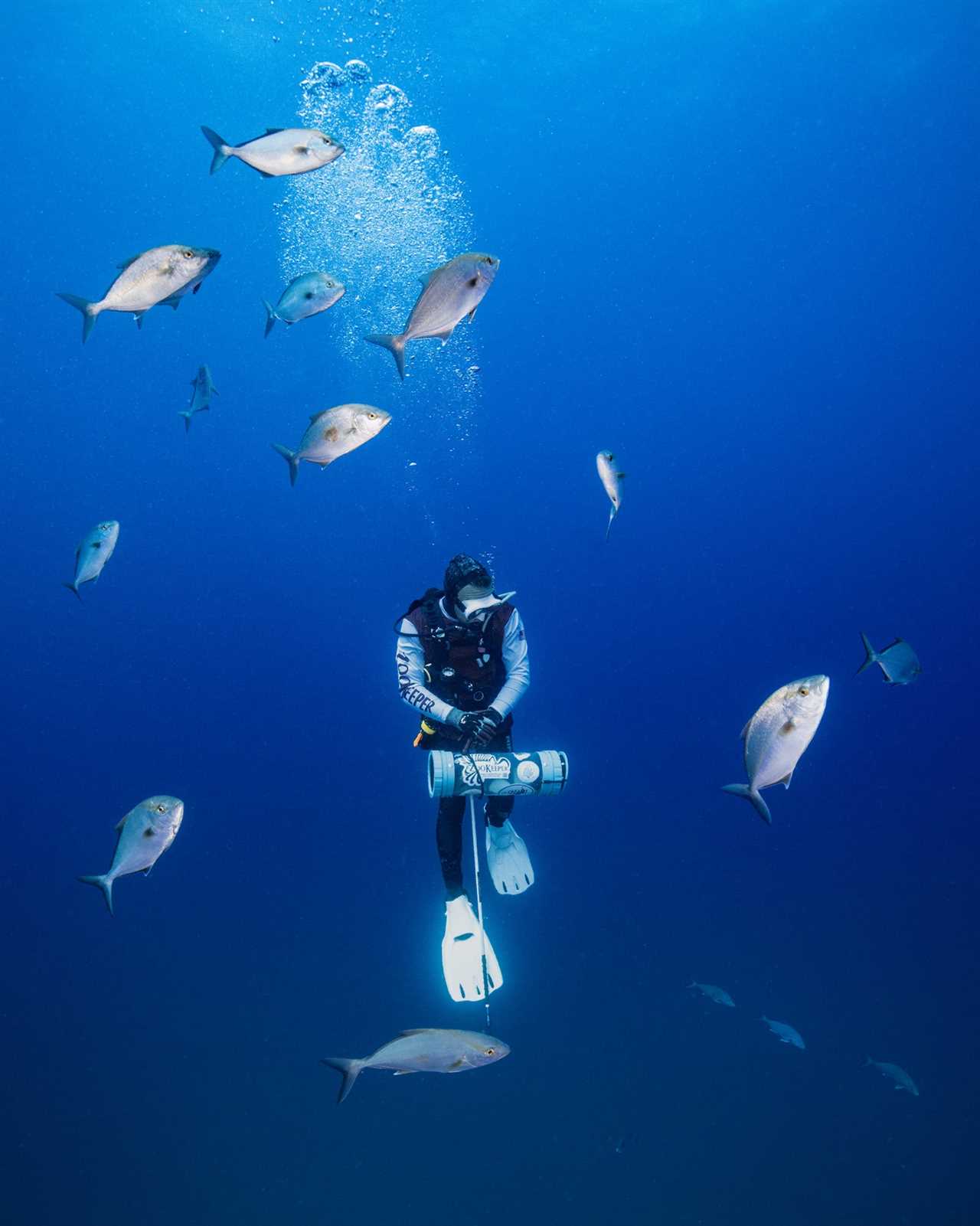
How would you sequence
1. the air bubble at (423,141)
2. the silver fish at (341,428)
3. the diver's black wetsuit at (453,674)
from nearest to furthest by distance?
the silver fish at (341,428), the diver's black wetsuit at (453,674), the air bubble at (423,141)

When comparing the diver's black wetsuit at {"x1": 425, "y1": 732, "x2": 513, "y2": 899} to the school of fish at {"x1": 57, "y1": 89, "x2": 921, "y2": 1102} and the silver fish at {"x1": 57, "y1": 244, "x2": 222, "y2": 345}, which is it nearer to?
the school of fish at {"x1": 57, "y1": 89, "x2": 921, "y2": 1102}

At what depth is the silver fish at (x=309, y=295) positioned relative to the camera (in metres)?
4.14

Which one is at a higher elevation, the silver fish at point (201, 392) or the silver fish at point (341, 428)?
the silver fish at point (201, 392)

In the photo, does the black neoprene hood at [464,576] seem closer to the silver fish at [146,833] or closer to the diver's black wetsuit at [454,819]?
the diver's black wetsuit at [454,819]

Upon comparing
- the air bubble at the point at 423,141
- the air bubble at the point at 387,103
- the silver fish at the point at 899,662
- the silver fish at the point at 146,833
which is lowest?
the silver fish at the point at 146,833

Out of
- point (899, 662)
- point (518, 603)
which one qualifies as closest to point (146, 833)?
point (899, 662)

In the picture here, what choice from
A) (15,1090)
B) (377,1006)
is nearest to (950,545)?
(377,1006)

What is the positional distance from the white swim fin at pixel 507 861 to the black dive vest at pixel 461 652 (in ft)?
3.42

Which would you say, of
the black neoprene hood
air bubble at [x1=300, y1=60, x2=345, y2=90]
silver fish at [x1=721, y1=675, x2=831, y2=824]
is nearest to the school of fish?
silver fish at [x1=721, y1=675, x2=831, y2=824]

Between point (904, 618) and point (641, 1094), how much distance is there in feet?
70.1

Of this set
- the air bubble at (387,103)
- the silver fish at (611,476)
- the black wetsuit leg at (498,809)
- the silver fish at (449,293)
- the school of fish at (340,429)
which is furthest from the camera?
the air bubble at (387,103)

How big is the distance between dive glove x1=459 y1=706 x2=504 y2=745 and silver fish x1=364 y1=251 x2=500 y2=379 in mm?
2336

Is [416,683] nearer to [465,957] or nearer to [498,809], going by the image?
[498,809]

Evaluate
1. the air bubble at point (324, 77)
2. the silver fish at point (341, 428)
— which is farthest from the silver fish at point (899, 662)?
the air bubble at point (324, 77)
